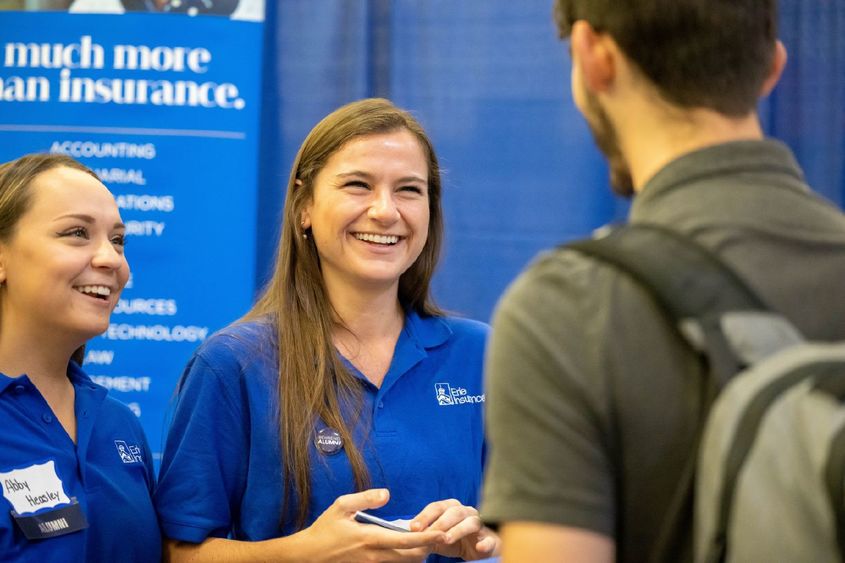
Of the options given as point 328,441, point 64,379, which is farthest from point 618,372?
point 64,379

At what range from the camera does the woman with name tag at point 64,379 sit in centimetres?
188

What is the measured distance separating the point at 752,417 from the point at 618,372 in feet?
0.41

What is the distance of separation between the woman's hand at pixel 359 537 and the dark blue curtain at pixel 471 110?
1996 mm

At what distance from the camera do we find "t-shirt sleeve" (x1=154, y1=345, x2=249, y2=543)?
1979mm

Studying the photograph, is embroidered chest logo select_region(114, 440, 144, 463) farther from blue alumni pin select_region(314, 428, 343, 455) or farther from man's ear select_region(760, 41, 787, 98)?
man's ear select_region(760, 41, 787, 98)

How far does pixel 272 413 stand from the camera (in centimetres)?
204

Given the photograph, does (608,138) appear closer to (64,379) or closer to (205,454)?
(205,454)

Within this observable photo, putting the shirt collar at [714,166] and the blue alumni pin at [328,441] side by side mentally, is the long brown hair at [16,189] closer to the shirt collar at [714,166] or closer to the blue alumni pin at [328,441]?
the blue alumni pin at [328,441]

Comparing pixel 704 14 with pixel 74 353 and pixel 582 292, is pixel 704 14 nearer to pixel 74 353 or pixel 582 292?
pixel 582 292

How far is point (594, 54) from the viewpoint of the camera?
100cm

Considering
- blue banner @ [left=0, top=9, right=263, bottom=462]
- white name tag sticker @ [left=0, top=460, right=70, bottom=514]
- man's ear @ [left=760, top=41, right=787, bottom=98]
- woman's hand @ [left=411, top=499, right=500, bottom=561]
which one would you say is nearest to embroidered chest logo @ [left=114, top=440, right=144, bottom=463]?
white name tag sticker @ [left=0, top=460, right=70, bottom=514]

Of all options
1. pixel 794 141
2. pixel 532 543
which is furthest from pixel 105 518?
pixel 794 141

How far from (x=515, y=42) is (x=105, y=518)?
2.48m

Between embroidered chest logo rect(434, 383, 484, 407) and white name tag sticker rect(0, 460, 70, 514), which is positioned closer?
white name tag sticker rect(0, 460, 70, 514)
